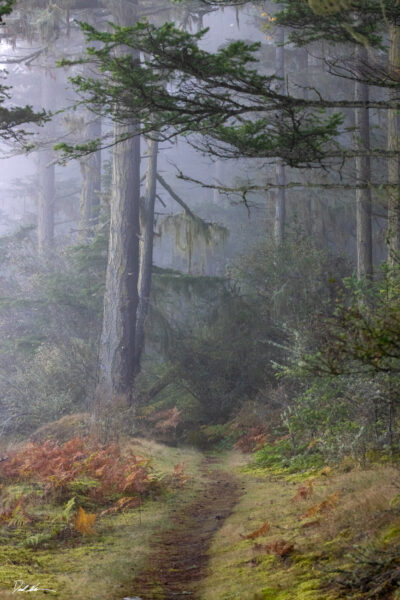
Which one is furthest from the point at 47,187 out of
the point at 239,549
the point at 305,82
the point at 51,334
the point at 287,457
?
the point at 239,549

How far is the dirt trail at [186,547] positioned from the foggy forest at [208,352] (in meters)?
0.04

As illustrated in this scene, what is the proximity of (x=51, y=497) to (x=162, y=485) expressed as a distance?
215cm

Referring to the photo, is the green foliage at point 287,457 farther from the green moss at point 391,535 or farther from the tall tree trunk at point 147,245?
the tall tree trunk at point 147,245

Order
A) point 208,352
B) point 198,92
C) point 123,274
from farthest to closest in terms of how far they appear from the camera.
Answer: point 208,352
point 123,274
point 198,92

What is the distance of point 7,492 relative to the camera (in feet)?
24.8

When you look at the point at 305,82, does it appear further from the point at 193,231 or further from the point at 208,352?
the point at 208,352

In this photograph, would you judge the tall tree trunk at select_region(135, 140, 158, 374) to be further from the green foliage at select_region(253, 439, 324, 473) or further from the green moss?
the green moss

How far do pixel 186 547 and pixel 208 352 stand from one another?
11.5m

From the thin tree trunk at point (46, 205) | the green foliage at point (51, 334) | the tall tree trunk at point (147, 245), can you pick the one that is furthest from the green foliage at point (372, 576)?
Answer: the thin tree trunk at point (46, 205)

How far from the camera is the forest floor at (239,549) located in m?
4.40

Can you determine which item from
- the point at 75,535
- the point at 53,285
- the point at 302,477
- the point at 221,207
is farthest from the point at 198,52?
the point at 221,207

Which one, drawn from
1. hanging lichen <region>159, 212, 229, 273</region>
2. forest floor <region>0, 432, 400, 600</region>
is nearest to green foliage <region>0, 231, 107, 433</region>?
hanging lichen <region>159, 212, 229, 273</region>

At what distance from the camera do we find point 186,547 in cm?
650

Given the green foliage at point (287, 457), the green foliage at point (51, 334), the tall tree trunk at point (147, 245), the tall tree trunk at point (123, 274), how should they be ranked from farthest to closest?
the tall tree trunk at point (147, 245)
the tall tree trunk at point (123, 274)
the green foliage at point (51, 334)
the green foliage at point (287, 457)
